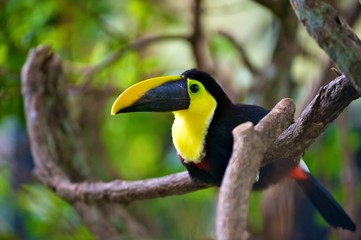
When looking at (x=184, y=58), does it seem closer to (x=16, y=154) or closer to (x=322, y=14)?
(x=16, y=154)

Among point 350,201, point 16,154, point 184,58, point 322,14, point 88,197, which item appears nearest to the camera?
point 322,14

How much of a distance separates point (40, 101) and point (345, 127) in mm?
971

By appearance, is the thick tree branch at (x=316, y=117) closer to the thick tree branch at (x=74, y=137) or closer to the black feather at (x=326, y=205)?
the thick tree branch at (x=74, y=137)

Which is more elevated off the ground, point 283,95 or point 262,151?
point 262,151

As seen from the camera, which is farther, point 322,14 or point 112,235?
→ point 112,235

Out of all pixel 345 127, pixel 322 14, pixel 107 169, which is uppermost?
pixel 322 14

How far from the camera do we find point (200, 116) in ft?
4.15

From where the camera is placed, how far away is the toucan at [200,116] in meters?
1.20

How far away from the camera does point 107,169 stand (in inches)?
97.3

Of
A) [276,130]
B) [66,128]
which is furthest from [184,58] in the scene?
[276,130]

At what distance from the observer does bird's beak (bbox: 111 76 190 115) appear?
46.2 inches

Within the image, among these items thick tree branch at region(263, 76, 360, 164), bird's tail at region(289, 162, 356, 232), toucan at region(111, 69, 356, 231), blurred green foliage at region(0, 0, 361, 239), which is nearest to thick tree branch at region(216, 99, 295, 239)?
thick tree branch at region(263, 76, 360, 164)

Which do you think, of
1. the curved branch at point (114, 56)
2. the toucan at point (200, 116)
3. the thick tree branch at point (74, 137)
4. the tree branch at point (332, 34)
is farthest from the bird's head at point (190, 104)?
the curved branch at point (114, 56)

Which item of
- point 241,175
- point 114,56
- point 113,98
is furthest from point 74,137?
point 241,175
